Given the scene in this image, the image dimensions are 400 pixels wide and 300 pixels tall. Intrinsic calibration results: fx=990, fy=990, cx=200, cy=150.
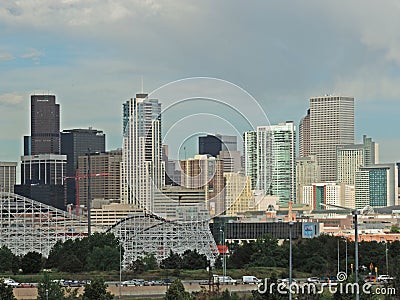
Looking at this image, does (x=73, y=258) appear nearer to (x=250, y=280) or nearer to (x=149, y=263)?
(x=149, y=263)

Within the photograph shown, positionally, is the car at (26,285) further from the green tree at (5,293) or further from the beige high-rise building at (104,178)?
the beige high-rise building at (104,178)

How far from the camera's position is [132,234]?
5038 centimetres

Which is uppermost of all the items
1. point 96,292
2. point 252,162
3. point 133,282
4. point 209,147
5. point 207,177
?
point 209,147

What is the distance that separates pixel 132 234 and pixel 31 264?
11819 mm

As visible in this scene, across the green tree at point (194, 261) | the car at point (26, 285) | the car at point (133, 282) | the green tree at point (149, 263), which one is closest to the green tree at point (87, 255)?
the green tree at point (149, 263)

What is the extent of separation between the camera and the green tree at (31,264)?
38969 mm

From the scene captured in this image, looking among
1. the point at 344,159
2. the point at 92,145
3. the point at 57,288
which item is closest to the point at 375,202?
the point at 344,159

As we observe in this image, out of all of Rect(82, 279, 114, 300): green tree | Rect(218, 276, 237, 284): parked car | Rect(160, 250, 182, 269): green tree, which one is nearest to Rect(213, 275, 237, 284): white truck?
Rect(218, 276, 237, 284): parked car

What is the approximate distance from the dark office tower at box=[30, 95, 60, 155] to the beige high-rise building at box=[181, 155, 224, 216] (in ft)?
277

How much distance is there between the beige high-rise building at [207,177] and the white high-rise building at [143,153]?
6.86ft

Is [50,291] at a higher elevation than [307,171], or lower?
lower

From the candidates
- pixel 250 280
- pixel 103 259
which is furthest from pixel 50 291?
pixel 103 259

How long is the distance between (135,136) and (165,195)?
19317 mm

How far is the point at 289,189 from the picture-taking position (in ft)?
467
